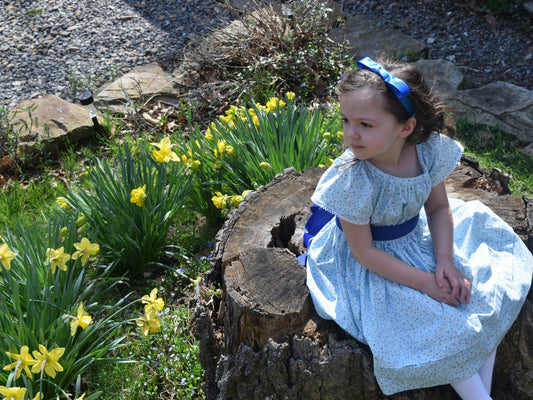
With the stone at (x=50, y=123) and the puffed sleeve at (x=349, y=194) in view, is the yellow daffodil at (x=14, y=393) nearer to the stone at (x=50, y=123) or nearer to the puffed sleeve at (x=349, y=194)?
the puffed sleeve at (x=349, y=194)

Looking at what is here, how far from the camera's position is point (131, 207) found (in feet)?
8.95

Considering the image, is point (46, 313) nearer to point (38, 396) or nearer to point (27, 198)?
point (38, 396)

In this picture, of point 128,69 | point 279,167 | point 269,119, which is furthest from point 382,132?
point 128,69

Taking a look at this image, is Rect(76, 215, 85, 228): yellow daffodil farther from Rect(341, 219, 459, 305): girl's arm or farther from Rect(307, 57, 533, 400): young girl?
Rect(341, 219, 459, 305): girl's arm

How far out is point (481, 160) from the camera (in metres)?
3.87

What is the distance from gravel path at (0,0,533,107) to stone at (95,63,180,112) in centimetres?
29

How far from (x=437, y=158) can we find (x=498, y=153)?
2.17 m

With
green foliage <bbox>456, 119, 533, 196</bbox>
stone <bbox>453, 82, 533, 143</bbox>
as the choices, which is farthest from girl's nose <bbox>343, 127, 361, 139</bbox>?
stone <bbox>453, 82, 533, 143</bbox>

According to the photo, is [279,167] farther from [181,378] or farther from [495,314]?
[495,314]

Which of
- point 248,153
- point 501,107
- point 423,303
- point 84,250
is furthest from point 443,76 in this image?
point 84,250

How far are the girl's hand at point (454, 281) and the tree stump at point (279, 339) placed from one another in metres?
0.32

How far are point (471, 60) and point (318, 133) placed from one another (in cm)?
286

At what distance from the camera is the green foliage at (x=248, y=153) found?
2.96 m

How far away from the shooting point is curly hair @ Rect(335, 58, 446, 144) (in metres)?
1.79
